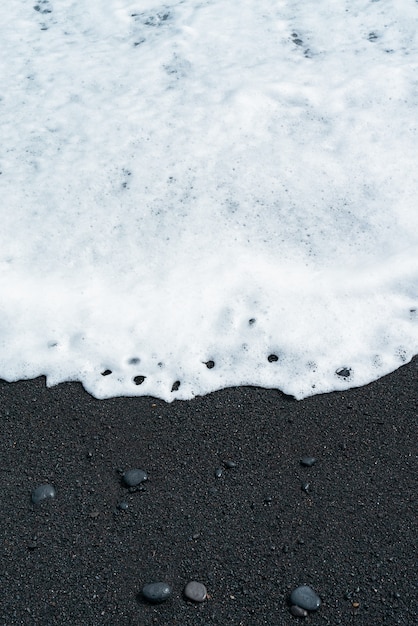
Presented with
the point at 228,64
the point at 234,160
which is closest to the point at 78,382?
the point at 234,160

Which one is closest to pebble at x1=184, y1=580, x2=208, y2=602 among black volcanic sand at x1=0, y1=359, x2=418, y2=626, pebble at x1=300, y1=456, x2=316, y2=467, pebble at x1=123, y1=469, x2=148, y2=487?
black volcanic sand at x1=0, y1=359, x2=418, y2=626

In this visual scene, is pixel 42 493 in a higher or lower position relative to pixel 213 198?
lower

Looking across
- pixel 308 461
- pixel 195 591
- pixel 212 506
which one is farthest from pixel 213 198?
pixel 195 591

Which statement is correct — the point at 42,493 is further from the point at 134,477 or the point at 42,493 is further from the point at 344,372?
the point at 344,372

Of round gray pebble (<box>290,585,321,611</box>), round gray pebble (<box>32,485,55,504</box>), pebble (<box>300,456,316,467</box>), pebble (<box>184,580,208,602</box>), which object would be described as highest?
round gray pebble (<box>32,485,55,504</box>)

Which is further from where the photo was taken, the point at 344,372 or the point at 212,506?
Result: the point at 344,372

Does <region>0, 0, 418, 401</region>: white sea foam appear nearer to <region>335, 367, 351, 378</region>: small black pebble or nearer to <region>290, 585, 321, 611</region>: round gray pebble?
<region>335, 367, 351, 378</region>: small black pebble
